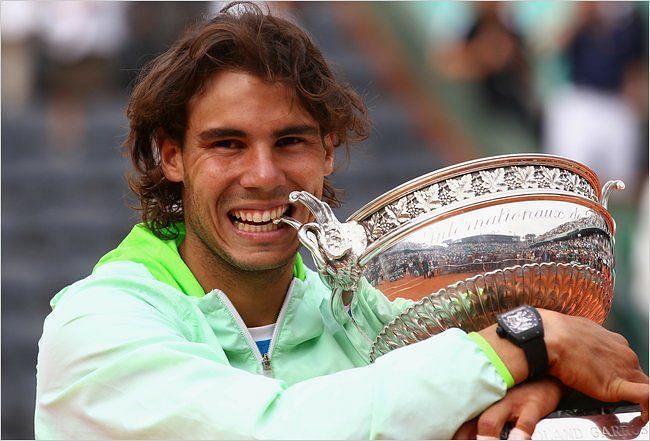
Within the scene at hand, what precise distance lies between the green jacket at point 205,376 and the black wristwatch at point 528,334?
0.04 metres

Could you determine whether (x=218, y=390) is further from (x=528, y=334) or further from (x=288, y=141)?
(x=288, y=141)

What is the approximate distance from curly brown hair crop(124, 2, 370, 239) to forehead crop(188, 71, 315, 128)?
2cm

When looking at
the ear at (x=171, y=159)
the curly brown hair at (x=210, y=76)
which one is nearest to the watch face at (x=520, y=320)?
the curly brown hair at (x=210, y=76)

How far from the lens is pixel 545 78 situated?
19.8 ft

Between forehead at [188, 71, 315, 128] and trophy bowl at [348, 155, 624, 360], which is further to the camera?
forehead at [188, 71, 315, 128]

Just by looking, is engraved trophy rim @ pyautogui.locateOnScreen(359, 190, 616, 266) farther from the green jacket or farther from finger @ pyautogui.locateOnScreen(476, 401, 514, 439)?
finger @ pyautogui.locateOnScreen(476, 401, 514, 439)

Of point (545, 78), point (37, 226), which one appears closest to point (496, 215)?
point (545, 78)

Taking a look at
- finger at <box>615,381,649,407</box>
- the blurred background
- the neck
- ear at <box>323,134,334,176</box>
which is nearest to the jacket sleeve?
finger at <box>615,381,649,407</box>

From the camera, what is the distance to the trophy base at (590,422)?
70.6 inches

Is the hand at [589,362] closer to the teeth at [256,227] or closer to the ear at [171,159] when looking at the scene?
the teeth at [256,227]

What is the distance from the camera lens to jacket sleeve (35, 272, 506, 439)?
→ 68.2 inches

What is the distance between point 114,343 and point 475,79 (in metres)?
4.55

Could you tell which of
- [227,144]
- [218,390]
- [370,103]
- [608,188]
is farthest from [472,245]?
[370,103]

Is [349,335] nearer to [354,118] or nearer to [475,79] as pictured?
[354,118]
